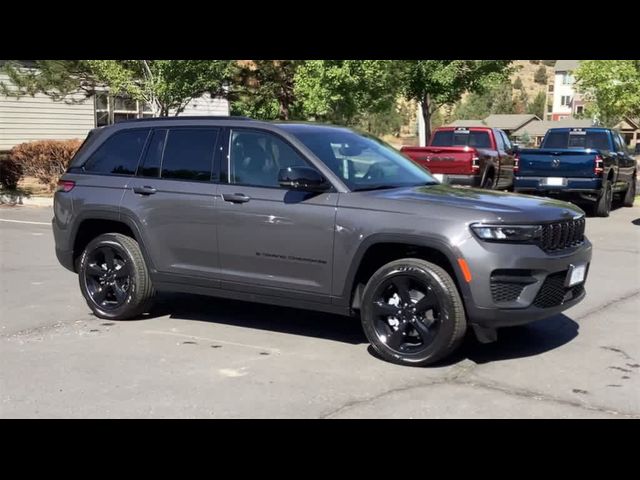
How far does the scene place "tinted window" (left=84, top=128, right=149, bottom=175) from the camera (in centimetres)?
666

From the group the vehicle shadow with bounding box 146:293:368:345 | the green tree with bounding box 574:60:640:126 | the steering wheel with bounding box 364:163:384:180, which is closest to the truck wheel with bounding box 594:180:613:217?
the green tree with bounding box 574:60:640:126

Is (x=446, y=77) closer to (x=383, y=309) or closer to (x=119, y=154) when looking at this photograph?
(x=119, y=154)

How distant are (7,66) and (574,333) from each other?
59.3 feet

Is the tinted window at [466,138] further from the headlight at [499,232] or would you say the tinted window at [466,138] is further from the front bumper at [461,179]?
the headlight at [499,232]

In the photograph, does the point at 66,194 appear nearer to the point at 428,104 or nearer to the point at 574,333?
the point at 574,333

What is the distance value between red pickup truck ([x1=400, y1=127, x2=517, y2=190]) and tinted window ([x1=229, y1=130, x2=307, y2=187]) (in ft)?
24.9

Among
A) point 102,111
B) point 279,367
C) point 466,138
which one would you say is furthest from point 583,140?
point 102,111

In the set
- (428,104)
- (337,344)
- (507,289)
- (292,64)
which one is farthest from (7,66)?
(507,289)

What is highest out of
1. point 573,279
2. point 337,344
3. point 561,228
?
point 561,228

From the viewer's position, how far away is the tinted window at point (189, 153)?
20.4 feet

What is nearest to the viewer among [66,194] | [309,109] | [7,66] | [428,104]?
[66,194]

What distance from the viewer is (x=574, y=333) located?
20.5ft

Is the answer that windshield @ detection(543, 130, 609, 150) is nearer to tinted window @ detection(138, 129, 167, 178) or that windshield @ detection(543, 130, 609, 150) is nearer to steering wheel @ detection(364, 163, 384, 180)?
steering wheel @ detection(364, 163, 384, 180)
